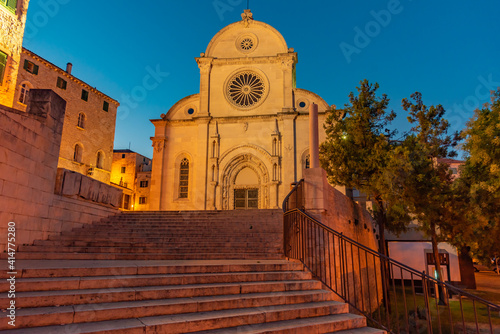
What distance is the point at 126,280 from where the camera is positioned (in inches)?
193

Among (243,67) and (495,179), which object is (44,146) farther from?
(243,67)

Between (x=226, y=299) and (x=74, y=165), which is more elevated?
(x=74, y=165)

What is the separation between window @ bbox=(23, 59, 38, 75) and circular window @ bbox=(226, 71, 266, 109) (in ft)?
43.1

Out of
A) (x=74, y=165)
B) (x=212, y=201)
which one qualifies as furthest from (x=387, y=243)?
(x=74, y=165)

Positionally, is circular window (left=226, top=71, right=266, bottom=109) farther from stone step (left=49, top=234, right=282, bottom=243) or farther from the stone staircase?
the stone staircase

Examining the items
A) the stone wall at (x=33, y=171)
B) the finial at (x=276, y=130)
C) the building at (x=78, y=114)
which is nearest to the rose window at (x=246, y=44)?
the finial at (x=276, y=130)

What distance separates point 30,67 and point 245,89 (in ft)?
47.7

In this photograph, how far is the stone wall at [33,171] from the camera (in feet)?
23.1

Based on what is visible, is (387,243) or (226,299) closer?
(226,299)

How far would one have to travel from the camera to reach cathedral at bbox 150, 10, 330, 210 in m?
22.0

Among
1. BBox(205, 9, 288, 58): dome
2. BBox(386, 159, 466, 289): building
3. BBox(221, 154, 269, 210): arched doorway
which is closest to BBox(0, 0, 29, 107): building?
BBox(205, 9, 288, 58): dome

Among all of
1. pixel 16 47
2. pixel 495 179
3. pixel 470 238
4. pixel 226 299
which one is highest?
pixel 16 47

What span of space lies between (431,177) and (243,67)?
15444 mm

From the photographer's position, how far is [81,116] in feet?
86.2
